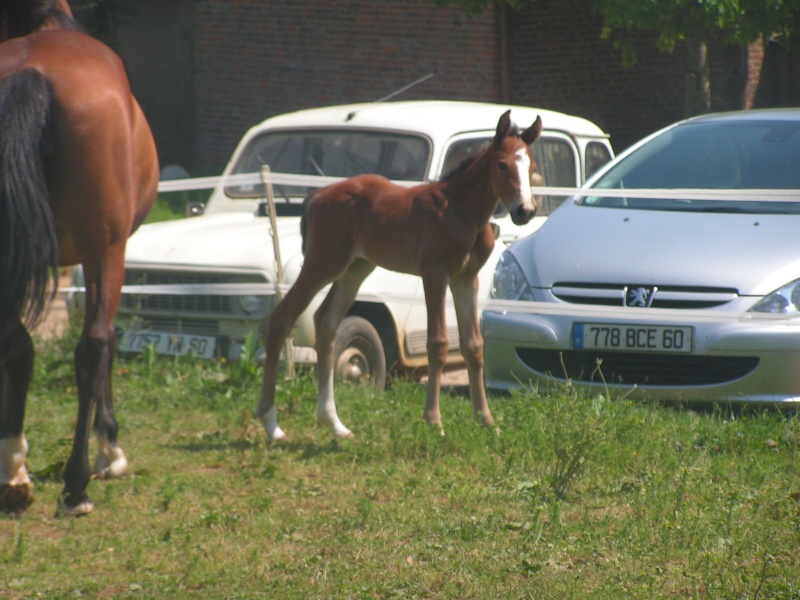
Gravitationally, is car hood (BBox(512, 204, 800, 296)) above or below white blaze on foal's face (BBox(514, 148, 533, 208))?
below

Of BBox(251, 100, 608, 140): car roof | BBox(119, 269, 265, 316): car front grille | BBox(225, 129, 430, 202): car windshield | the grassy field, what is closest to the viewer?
the grassy field

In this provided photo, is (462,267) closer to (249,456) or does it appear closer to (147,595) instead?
(249,456)

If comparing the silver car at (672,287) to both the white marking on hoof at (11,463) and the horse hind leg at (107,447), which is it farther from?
the white marking on hoof at (11,463)

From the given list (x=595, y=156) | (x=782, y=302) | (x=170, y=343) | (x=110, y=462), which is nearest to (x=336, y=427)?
(x=110, y=462)

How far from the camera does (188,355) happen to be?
7496mm

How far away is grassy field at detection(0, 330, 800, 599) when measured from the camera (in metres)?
3.76

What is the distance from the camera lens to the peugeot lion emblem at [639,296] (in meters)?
5.80

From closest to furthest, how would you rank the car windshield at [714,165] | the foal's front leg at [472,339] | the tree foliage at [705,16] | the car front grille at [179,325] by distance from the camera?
the foal's front leg at [472,339]
the car windshield at [714,165]
the car front grille at [179,325]
the tree foliage at [705,16]

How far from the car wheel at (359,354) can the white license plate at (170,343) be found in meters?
0.92

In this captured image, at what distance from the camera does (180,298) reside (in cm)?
758

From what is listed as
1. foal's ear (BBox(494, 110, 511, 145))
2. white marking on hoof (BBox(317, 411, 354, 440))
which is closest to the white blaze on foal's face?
foal's ear (BBox(494, 110, 511, 145))

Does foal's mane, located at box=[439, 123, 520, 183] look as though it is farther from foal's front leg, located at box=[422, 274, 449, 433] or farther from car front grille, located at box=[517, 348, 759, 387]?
car front grille, located at box=[517, 348, 759, 387]

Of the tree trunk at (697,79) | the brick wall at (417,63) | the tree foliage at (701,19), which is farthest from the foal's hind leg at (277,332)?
the brick wall at (417,63)

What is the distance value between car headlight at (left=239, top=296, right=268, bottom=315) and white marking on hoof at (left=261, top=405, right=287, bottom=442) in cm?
147
